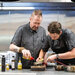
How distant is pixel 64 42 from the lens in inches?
124

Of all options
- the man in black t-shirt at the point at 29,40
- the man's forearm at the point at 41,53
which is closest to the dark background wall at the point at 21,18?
the man in black t-shirt at the point at 29,40

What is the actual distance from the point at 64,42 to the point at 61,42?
0.04m

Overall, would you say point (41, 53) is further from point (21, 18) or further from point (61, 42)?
point (21, 18)

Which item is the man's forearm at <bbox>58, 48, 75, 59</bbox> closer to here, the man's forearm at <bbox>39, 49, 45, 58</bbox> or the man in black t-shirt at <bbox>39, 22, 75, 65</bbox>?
the man in black t-shirt at <bbox>39, 22, 75, 65</bbox>

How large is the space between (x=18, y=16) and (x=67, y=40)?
1.40 metres

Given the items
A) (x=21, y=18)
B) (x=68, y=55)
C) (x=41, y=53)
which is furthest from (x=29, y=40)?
(x=21, y=18)

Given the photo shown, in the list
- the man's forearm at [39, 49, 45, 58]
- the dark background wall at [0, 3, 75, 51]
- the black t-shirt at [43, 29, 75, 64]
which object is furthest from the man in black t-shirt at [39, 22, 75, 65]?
the dark background wall at [0, 3, 75, 51]

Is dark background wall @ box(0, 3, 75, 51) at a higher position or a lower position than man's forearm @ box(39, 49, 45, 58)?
higher

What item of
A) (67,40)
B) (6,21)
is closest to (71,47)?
(67,40)

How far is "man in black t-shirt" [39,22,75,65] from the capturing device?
295 cm

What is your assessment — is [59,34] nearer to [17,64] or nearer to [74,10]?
[17,64]

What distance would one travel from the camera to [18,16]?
4188 millimetres

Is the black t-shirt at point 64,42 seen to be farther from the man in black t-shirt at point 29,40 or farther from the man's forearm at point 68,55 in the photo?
the man in black t-shirt at point 29,40

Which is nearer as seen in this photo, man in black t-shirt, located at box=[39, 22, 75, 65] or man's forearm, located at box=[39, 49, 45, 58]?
man in black t-shirt, located at box=[39, 22, 75, 65]
